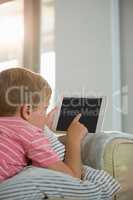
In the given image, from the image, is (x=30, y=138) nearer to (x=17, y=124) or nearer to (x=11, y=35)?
(x=17, y=124)

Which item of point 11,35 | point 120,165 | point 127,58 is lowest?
point 120,165

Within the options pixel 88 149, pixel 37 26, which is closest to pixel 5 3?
pixel 37 26

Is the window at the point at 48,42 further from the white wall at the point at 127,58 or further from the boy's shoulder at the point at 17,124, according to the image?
the boy's shoulder at the point at 17,124

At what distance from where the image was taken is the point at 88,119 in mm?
1517

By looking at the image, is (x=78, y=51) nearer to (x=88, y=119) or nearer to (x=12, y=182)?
(x=88, y=119)

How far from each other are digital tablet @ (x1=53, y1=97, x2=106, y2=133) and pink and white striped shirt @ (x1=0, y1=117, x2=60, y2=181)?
0.52 metres

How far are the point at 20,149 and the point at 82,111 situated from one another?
0.55 meters

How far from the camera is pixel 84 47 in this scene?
8.22 ft

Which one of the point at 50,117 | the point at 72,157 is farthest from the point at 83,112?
the point at 72,157

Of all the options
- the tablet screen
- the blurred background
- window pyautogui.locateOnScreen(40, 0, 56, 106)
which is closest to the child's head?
the tablet screen

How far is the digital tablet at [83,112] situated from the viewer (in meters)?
1.51

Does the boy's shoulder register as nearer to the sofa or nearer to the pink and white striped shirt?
the pink and white striped shirt

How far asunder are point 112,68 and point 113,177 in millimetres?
1246

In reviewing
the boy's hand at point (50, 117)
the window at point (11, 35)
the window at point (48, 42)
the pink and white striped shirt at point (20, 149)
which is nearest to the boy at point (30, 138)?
the pink and white striped shirt at point (20, 149)
